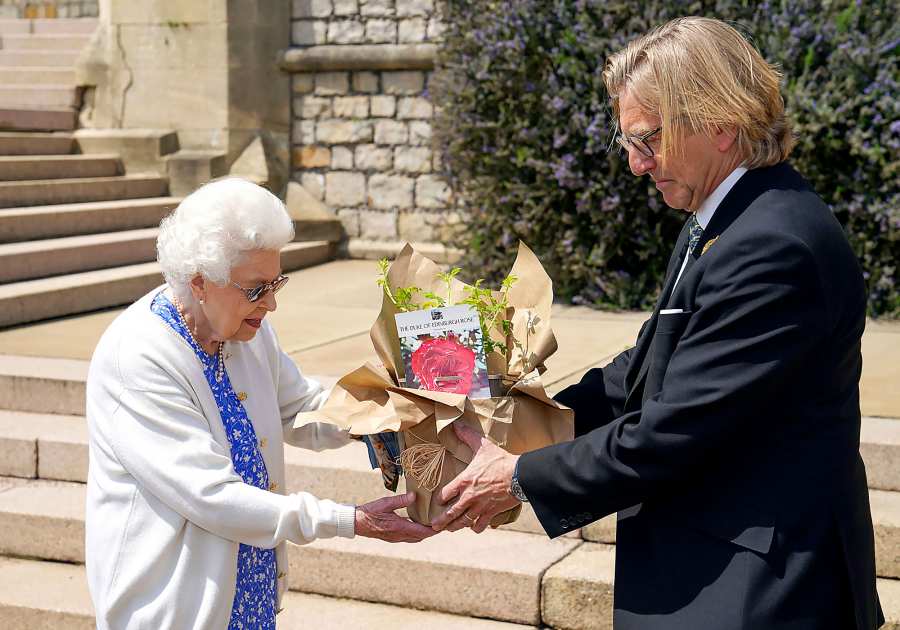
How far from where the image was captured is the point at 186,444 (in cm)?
228

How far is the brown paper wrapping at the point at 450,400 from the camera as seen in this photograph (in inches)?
93.4

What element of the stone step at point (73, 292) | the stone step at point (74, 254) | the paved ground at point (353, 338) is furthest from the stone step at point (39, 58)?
the paved ground at point (353, 338)

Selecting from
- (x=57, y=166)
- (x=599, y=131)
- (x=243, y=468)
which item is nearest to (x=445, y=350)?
(x=243, y=468)

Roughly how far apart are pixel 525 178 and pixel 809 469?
5.28 meters

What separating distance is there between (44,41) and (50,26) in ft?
2.07

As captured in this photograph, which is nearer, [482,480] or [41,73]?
[482,480]

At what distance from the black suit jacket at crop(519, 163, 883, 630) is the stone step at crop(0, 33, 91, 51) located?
10062 mm

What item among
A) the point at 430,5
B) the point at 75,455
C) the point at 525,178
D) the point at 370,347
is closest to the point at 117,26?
the point at 430,5

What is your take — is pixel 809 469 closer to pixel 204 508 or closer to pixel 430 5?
pixel 204 508

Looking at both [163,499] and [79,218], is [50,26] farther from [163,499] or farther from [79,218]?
[163,499]

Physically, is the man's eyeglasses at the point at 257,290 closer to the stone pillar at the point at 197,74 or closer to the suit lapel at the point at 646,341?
the suit lapel at the point at 646,341

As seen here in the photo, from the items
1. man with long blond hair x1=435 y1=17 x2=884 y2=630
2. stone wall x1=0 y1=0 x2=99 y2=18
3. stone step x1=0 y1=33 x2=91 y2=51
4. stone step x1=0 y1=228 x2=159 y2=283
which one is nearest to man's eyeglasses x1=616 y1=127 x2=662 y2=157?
man with long blond hair x1=435 y1=17 x2=884 y2=630

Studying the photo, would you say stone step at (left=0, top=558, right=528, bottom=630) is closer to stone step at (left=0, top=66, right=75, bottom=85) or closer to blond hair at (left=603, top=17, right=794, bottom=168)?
blond hair at (left=603, top=17, right=794, bottom=168)

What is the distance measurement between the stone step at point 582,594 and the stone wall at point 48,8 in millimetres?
11405
